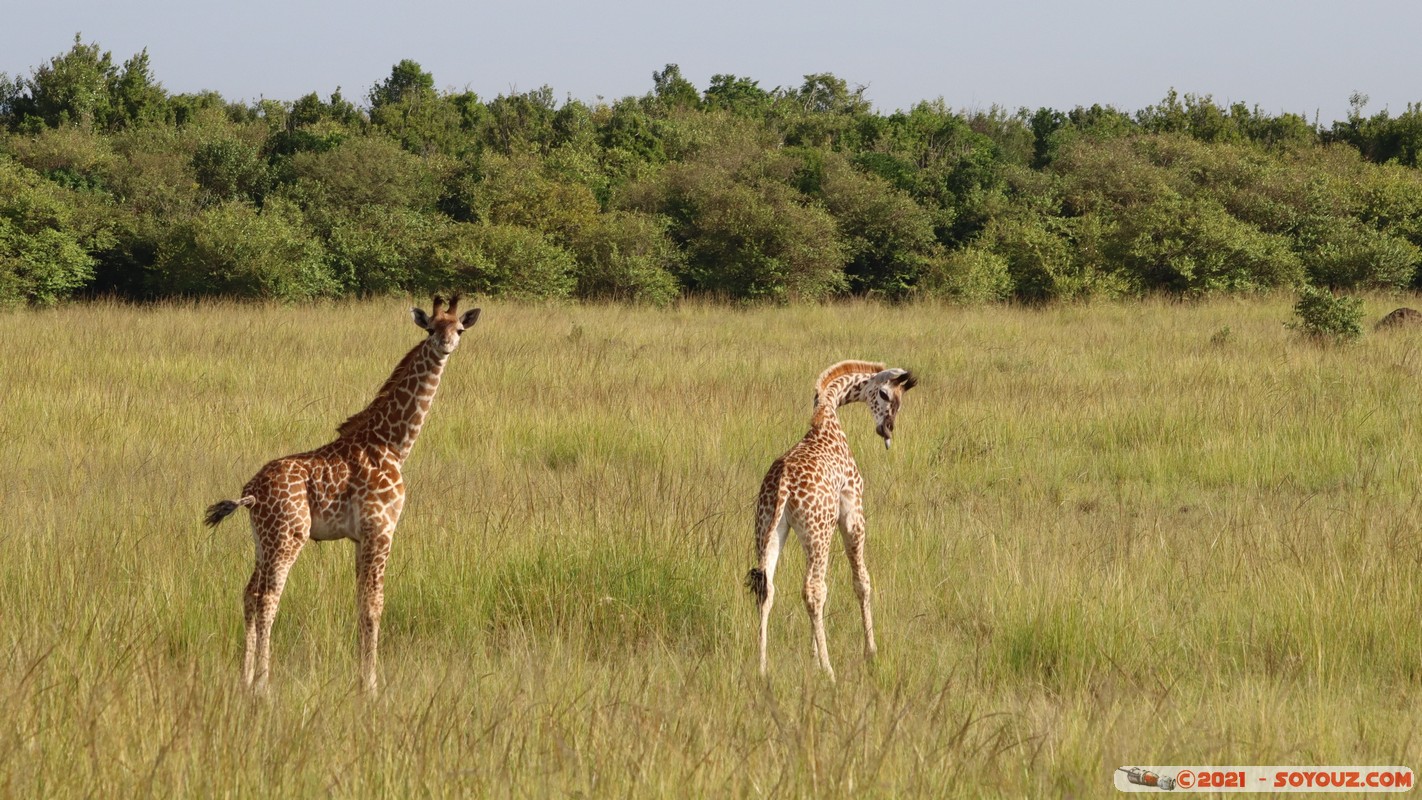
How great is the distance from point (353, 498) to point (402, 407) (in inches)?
13.5

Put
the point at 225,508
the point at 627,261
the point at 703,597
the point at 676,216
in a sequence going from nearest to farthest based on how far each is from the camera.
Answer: the point at 225,508 → the point at 703,597 → the point at 627,261 → the point at 676,216

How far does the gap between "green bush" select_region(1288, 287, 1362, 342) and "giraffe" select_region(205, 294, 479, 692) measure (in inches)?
511

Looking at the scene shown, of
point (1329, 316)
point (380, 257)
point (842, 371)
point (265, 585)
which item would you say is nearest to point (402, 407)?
point (265, 585)

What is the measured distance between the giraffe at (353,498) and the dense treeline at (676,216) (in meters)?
19.6

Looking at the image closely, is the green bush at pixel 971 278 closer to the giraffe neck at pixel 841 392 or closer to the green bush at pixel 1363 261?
the green bush at pixel 1363 261

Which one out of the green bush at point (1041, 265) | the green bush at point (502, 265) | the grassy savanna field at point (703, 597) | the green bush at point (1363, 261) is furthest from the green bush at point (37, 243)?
the green bush at point (1363, 261)

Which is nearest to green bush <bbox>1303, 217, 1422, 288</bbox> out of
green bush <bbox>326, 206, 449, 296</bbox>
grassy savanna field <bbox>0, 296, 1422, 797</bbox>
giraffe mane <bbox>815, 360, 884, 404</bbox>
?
grassy savanna field <bbox>0, 296, 1422, 797</bbox>

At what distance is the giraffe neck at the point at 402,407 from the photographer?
4.26 meters

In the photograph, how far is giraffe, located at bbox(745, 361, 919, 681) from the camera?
446 cm

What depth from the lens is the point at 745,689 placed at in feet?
13.8

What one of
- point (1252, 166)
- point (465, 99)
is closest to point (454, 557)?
point (1252, 166)

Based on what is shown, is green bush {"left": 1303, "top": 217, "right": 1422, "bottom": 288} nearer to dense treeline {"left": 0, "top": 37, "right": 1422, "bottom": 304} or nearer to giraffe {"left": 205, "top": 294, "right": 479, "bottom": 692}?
dense treeline {"left": 0, "top": 37, "right": 1422, "bottom": 304}

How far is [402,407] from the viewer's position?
14.1 feet

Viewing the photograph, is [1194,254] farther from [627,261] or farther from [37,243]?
[37,243]
